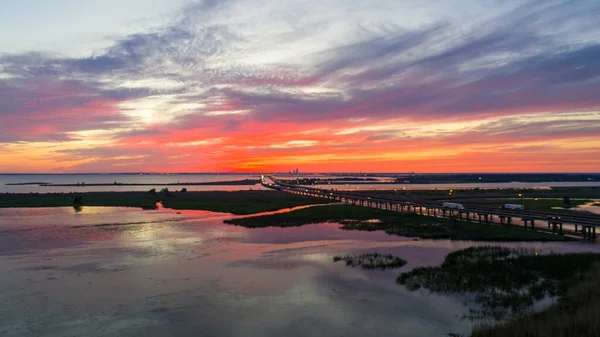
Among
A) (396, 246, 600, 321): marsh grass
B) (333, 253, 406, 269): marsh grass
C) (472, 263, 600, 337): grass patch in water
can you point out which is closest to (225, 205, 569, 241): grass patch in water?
(396, 246, 600, 321): marsh grass

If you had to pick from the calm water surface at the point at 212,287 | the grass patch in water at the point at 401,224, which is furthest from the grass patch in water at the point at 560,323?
the grass patch in water at the point at 401,224

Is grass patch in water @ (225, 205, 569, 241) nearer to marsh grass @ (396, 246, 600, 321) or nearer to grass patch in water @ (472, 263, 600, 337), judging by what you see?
marsh grass @ (396, 246, 600, 321)

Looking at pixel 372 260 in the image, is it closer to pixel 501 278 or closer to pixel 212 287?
pixel 501 278

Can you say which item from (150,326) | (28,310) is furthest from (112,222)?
(150,326)

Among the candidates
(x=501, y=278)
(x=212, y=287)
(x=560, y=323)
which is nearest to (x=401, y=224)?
(x=501, y=278)

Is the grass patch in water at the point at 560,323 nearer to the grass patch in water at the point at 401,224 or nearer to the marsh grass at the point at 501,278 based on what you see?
the marsh grass at the point at 501,278

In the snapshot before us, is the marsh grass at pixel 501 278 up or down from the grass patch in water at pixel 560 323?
down
